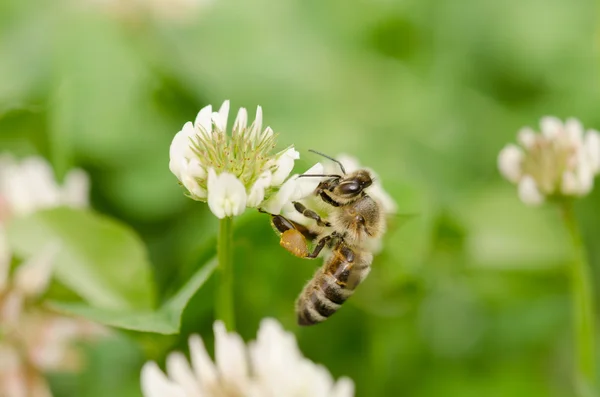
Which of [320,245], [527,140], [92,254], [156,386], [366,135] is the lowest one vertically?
[156,386]

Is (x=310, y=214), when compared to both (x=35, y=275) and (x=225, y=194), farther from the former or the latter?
(x=35, y=275)

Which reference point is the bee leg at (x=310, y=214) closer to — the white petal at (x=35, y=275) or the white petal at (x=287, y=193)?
the white petal at (x=287, y=193)

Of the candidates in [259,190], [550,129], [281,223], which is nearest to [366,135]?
[550,129]

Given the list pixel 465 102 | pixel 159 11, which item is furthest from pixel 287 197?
pixel 159 11

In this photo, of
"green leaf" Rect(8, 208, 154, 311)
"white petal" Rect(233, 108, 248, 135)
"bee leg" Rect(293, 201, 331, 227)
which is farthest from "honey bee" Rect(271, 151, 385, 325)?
"green leaf" Rect(8, 208, 154, 311)

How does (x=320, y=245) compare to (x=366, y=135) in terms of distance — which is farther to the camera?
(x=366, y=135)
